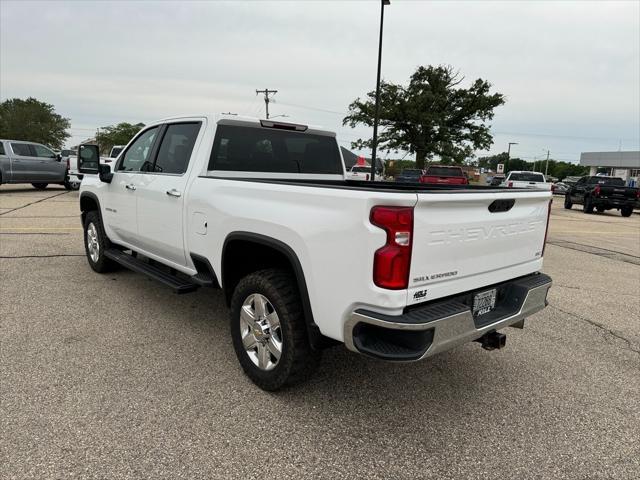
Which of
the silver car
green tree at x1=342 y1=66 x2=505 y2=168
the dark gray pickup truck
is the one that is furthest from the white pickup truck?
green tree at x1=342 y1=66 x2=505 y2=168

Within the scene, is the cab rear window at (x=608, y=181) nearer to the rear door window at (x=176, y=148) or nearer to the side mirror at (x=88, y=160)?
the rear door window at (x=176, y=148)

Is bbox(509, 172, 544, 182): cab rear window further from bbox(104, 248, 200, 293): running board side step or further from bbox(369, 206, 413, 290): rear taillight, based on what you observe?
bbox(369, 206, 413, 290): rear taillight

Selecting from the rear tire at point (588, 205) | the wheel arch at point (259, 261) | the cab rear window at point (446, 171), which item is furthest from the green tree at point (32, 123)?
the wheel arch at point (259, 261)

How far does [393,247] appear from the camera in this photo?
2.38 meters

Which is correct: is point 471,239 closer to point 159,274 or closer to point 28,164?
point 159,274

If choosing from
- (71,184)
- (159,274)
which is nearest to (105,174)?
(159,274)

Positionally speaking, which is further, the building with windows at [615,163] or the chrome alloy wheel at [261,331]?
the building with windows at [615,163]

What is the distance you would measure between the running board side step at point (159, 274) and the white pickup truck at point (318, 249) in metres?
0.02

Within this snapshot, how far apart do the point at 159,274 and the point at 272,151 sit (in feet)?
5.08

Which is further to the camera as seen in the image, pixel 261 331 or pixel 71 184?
pixel 71 184

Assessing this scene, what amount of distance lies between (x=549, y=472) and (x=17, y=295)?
17.0 feet

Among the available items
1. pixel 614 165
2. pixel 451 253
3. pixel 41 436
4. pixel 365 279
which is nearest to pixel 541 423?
pixel 451 253

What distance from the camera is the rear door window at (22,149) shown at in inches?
683

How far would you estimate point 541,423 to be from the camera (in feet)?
9.66
